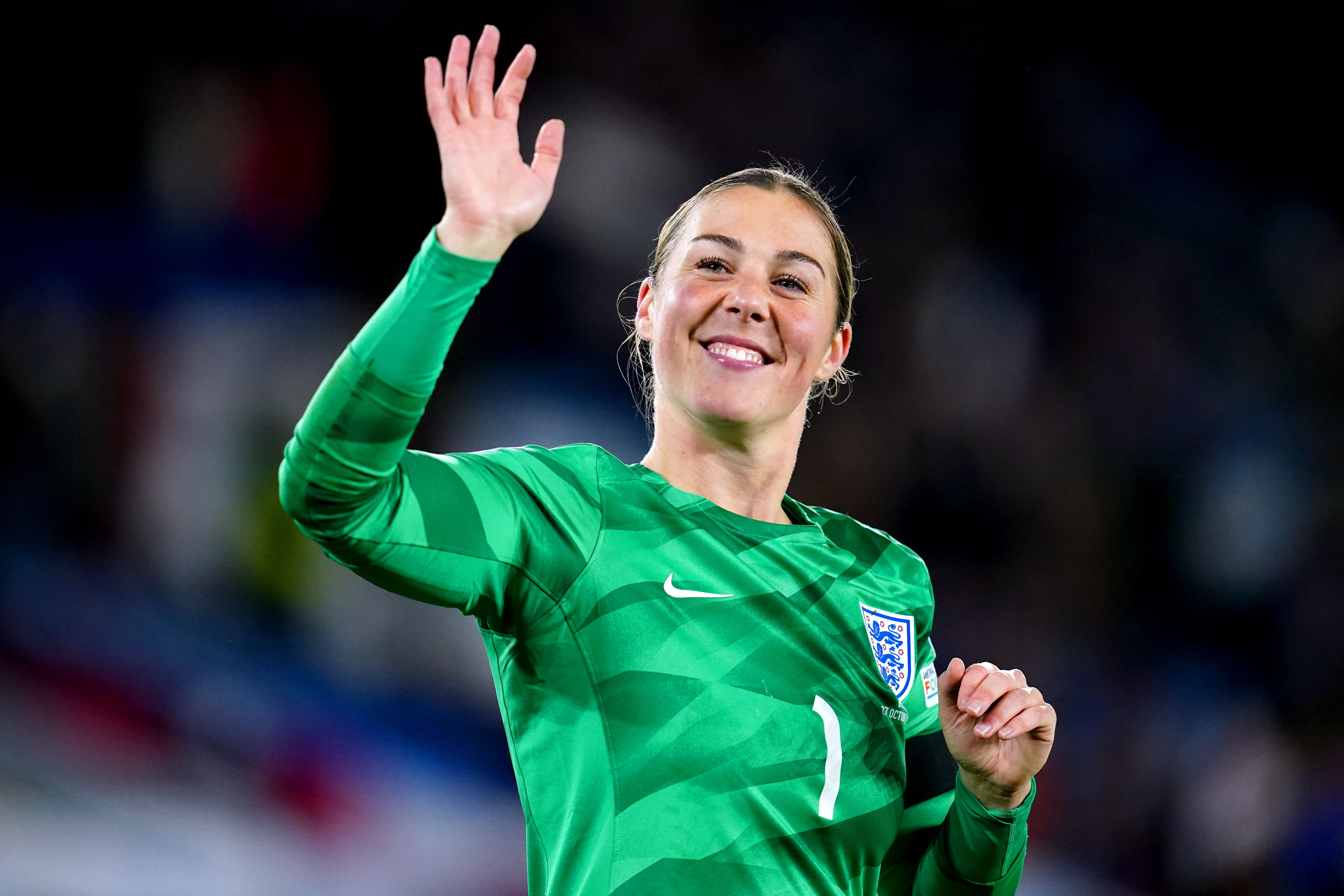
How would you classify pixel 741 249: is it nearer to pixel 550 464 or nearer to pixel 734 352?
pixel 734 352

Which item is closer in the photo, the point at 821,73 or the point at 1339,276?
the point at 821,73

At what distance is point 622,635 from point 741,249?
2.29ft

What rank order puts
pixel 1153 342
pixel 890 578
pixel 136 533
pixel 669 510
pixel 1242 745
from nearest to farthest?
pixel 669 510 → pixel 890 578 → pixel 136 533 → pixel 1242 745 → pixel 1153 342

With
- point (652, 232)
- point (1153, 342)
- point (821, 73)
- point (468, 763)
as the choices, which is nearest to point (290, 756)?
point (468, 763)

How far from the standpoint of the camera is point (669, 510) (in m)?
1.71

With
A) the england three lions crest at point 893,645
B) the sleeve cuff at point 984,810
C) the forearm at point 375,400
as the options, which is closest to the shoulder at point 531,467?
the forearm at point 375,400

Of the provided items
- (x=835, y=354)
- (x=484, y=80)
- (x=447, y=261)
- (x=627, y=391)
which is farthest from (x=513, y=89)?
(x=627, y=391)

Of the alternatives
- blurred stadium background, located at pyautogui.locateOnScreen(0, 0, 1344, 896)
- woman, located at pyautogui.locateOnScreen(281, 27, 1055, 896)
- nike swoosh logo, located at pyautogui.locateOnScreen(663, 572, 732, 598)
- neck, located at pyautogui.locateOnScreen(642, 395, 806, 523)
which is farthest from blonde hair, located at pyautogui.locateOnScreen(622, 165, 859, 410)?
blurred stadium background, located at pyautogui.locateOnScreen(0, 0, 1344, 896)

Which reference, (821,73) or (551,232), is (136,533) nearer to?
(551,232)

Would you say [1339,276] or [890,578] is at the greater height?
[1339,276]

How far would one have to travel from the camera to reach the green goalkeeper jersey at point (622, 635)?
126 centimetres

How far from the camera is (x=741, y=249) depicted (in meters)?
1.92

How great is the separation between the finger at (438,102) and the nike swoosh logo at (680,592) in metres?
0.65

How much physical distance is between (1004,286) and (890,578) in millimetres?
3216
